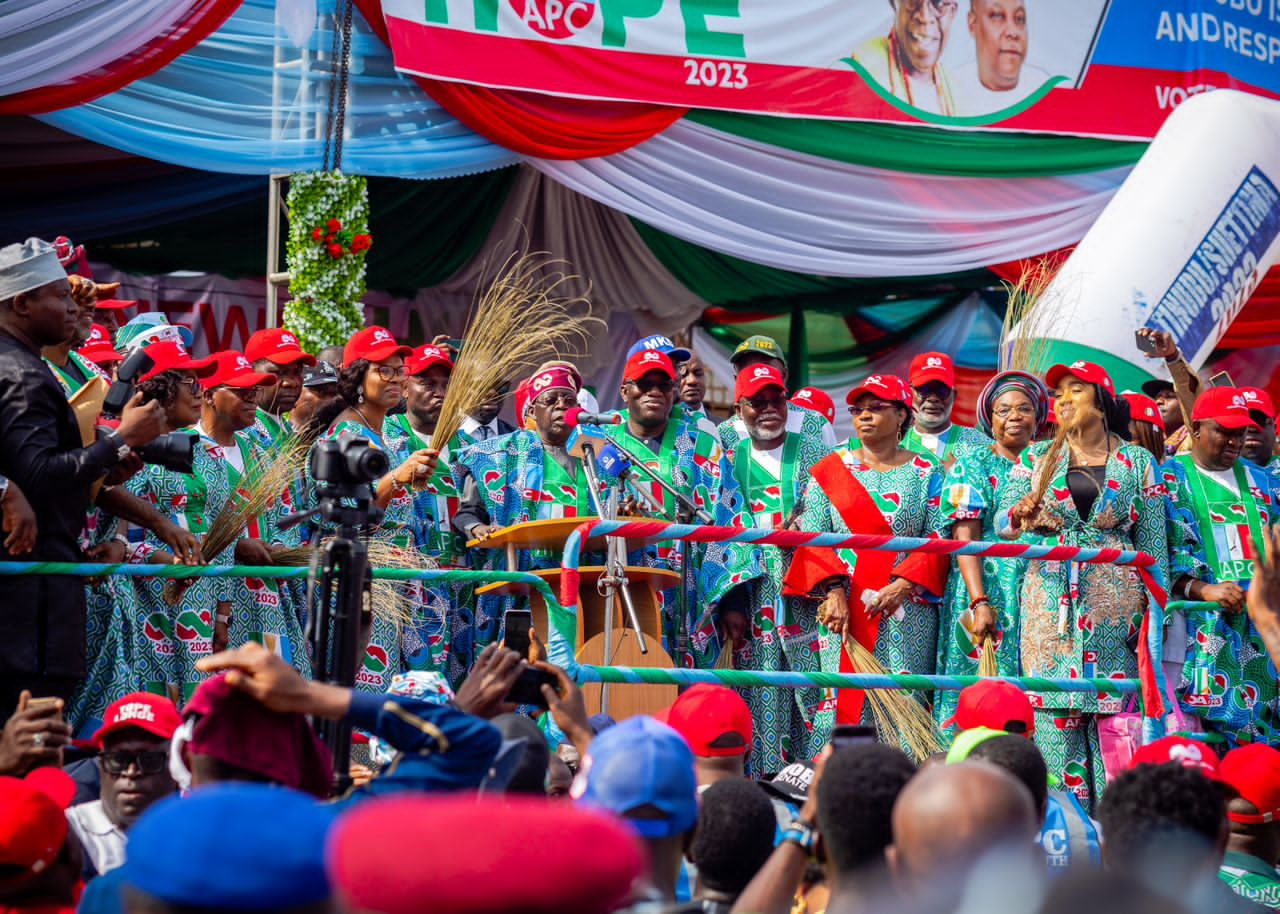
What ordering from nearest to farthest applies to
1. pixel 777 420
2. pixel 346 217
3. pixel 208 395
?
1. pixel 208 395
2. pixel 777 420
3. pixel 346 217

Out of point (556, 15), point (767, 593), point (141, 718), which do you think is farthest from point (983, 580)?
point (556, 15)

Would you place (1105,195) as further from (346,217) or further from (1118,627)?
(1118,627)

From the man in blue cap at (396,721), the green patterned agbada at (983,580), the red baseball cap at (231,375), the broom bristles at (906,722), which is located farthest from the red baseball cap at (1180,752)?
the red baseball cap at (231,375)

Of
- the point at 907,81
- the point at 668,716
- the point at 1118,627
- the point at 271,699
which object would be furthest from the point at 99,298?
the point at 907,81

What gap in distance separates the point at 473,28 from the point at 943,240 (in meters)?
3.82

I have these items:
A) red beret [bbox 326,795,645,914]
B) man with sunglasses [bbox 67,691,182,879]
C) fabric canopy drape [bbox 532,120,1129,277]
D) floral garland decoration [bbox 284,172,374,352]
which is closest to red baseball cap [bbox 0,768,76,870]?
man with sunglasses [bbox 67,691,182,879]

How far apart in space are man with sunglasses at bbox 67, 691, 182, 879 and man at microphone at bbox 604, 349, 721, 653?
347 cm

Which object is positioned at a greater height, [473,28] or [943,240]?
[473,28]

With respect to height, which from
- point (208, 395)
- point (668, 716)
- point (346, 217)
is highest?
point (346, 217)

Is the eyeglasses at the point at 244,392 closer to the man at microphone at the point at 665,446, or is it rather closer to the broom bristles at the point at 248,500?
the broom bristles at the point at 248,500

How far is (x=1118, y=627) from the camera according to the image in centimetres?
726

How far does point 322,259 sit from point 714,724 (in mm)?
6511

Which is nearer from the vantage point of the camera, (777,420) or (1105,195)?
(777,420)

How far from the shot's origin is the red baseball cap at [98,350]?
7402mm
